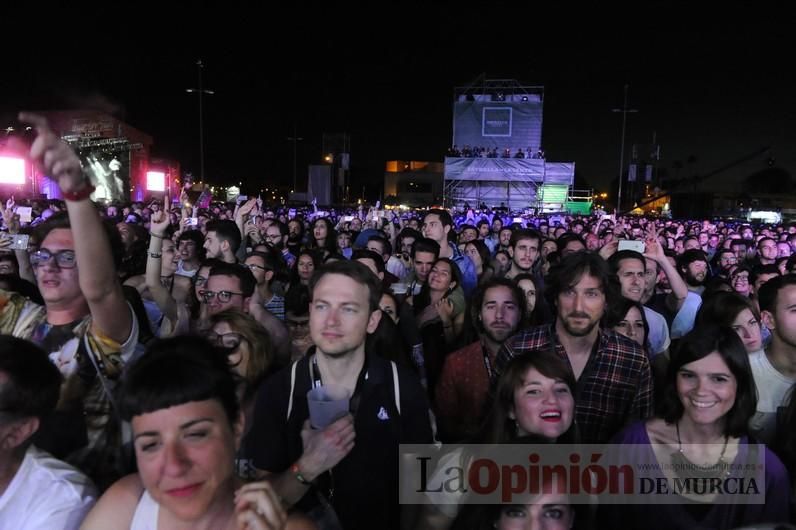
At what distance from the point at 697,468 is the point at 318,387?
173 cm

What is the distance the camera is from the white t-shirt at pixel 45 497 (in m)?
1.69

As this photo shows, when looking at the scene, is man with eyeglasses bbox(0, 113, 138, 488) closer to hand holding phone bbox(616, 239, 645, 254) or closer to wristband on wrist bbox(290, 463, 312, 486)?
wristband on wrist bbox(290, 463, 312, 486)

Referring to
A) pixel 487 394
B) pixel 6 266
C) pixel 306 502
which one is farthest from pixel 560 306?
pixel 6 266

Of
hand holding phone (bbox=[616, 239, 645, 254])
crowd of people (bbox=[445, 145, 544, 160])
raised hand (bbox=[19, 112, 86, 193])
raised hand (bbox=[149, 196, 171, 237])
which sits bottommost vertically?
hand holding phone (bbox=[616, 239, 645, 254])

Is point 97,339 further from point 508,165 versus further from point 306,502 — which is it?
point 508,165

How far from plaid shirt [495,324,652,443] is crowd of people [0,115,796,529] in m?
0.01

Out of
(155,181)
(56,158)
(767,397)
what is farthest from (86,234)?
(155,181)

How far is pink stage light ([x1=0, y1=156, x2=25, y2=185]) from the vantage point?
26.7 m

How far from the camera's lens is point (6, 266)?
461 cm

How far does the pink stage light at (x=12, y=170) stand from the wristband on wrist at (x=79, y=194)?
30.7 metres

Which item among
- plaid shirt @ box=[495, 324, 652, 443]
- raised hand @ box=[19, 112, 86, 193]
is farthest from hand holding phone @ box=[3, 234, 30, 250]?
plaid shirt @ box=[495, 324, 652, 443]

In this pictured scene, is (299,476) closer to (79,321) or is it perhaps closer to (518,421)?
(518,421)

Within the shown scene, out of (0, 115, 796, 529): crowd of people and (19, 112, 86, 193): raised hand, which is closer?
(0, 115, 796, 529): crowd of people

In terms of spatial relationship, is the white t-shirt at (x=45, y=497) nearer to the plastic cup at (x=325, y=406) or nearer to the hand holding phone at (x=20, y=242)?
the plastic cup at (x=325, y=406)
